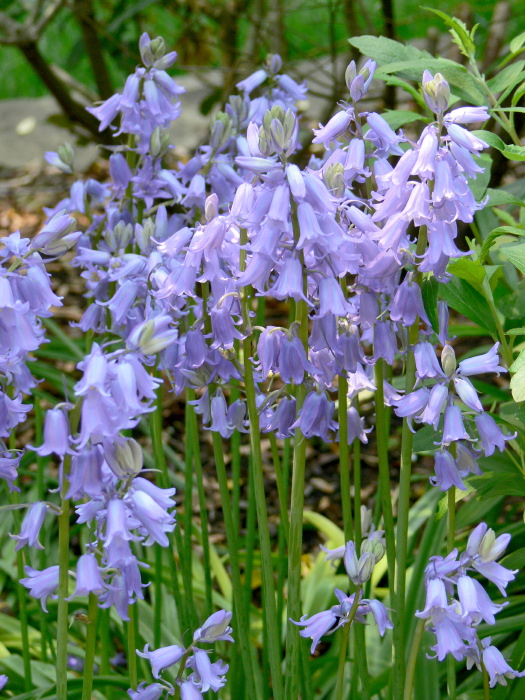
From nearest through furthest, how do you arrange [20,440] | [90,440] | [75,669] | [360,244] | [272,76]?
[90,440] → [360,244] → [272,76] → [75,669] → [20,440]

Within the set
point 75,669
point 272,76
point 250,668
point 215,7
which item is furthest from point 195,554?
point 215,7

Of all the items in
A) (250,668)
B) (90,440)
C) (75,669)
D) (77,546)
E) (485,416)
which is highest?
(90,440)

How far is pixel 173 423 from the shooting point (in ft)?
15.0

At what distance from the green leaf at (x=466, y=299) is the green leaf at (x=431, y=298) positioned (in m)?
0.23

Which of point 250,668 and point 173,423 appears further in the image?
point 173,423

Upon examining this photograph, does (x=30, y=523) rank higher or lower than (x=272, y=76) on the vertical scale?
lower

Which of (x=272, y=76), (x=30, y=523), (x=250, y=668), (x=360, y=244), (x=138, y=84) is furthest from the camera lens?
(x=272, y=76)

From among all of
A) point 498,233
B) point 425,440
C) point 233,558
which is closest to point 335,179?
point 498,233

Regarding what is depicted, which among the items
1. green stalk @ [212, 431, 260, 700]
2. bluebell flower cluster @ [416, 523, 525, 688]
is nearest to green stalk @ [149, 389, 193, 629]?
green stalk @ [212, 431, 260, 700]

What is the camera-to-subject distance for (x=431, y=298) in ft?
5.19

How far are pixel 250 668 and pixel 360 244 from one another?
997 millimetres

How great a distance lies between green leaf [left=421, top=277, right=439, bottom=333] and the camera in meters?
1.58

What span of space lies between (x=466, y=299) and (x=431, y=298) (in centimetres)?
29

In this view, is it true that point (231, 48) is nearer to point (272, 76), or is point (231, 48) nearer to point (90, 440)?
point (272, 76)
